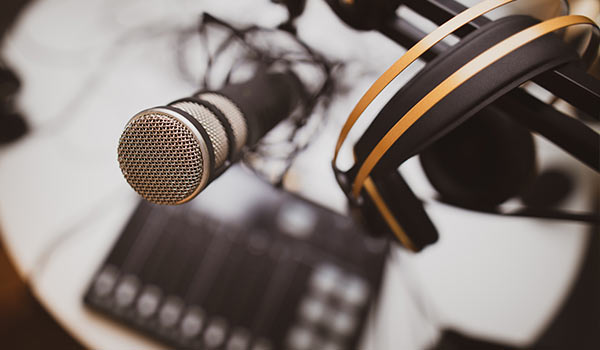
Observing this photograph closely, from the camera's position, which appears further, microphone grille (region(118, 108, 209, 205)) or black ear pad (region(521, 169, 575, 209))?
black ear pad (region(521, 169, 575, 209))

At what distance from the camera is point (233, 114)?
0.93 feet

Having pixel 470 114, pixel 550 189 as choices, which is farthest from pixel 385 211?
pixel 550 189

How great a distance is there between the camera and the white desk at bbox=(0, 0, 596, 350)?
50 cm

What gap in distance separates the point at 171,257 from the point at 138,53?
0.31 metres

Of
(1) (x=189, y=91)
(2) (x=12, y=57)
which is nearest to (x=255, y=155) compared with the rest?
(1) (x=189, y=91)

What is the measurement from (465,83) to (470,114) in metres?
0.02

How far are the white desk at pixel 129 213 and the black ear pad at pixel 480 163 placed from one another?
0.09 meters

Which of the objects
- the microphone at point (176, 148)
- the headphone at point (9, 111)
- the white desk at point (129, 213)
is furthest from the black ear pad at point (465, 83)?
the headphone at point (9, 111)

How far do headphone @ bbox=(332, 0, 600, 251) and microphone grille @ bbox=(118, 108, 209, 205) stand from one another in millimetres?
113

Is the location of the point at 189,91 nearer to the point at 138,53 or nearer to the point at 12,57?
the point at 138,53

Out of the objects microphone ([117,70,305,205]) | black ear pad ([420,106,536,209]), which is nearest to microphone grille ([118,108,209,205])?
microphone ([117,70,305,205])

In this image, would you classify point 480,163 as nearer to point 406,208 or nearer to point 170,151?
point 406,208

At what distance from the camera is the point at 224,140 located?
251 mm

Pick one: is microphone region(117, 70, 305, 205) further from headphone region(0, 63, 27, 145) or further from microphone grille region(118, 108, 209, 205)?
headphone region(0, 63, 27, 145)
